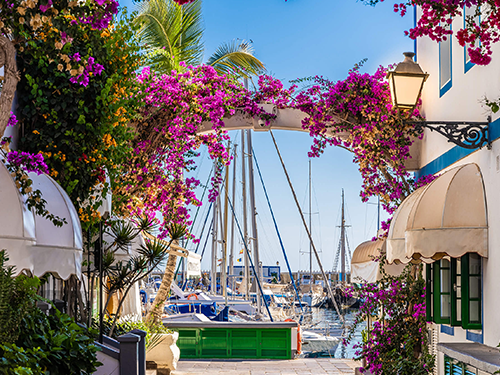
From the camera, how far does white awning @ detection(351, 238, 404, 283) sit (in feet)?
33.2

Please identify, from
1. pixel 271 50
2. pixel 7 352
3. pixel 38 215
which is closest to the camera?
pixel 7 352

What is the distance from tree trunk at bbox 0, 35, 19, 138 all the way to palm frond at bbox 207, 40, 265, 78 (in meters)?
7.70

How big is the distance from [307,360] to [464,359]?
9959 mm

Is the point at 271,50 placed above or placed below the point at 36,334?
above

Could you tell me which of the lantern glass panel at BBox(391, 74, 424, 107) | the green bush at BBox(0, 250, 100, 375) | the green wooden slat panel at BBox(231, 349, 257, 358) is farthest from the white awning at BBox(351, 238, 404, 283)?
the green bush at BBox(0, 250, 100, 375)

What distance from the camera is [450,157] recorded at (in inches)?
331

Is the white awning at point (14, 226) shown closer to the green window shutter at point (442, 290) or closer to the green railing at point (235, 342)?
the green window shutter at point (442, 290)

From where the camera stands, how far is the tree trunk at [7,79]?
4348 millimetres

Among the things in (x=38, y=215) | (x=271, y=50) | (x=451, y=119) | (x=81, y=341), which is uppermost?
(x=271, y=50)

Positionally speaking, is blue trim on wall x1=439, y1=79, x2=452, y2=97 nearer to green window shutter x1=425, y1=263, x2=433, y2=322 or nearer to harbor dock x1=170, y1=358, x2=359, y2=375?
green window shutter x1=425, y1=263, x2=433, y2=322

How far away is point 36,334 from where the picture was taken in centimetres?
558

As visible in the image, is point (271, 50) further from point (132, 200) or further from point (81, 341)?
point (81, 341)

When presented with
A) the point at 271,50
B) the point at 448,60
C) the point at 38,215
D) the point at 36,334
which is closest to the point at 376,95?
the point at 448,60

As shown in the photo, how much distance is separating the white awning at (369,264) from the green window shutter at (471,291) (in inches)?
103
